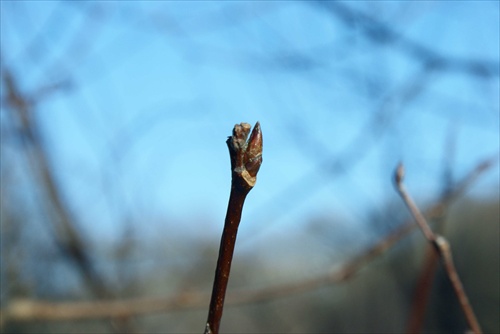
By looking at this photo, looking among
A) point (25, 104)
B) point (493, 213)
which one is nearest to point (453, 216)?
point (493, 213)

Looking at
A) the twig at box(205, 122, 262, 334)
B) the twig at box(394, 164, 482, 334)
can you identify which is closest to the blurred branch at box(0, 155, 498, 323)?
the twig at box(394, 164, 482, 334)

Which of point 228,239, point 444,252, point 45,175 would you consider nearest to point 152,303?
point 45,175

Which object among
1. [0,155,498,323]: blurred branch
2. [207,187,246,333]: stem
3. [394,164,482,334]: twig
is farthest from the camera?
[0,155,498,323]: blurred branch

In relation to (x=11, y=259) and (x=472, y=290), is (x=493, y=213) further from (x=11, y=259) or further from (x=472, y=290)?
(x=11, y=259)

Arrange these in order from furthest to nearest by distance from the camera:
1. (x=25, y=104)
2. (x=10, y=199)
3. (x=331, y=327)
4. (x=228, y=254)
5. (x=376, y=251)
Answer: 1. (x=331, y=327)
2. (x=10, y=199)
3. (x=25, y=104)
4. (x=376, y=251)
5. (x=228, y=254)

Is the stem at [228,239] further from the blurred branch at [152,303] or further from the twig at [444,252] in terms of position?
the blurred branch at [152,303]

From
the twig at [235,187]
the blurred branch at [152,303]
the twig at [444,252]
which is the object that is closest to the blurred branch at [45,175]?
the blurred branch at [152,303]

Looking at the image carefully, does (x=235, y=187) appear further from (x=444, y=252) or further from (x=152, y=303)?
(x=152, y=303)

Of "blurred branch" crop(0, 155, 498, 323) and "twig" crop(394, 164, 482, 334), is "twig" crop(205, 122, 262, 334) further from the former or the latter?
"blurred branch" crop(0, 155, 498, 323)
